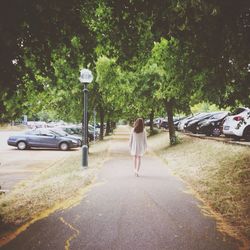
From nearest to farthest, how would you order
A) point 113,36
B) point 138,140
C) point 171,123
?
point 113,36, point 138,140, point 171,123

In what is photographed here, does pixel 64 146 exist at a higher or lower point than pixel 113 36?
lower

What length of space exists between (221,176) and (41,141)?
1835 cm

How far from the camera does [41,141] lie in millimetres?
27031

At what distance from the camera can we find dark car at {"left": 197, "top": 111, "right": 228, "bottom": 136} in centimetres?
2480

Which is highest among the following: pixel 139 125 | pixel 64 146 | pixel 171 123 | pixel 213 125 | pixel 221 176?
pixel 139 125

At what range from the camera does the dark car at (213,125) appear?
976 inches

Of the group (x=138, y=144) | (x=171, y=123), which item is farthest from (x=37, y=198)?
(x=171, y=123)

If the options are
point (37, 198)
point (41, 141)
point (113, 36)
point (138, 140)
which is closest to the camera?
point (113, 36)

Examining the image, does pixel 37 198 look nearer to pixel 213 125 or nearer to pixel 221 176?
pixel 221 176

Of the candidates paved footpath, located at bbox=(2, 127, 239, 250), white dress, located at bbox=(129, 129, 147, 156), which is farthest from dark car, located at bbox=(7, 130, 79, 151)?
paved footpath, located at bbox=(2, 127, 239, 250)

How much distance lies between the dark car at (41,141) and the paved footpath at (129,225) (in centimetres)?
1797

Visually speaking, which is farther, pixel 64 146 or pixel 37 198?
pixel 64 146

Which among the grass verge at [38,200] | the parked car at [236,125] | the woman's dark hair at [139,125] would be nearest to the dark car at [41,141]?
the parked car at [236,125]

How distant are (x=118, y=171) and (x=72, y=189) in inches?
143
